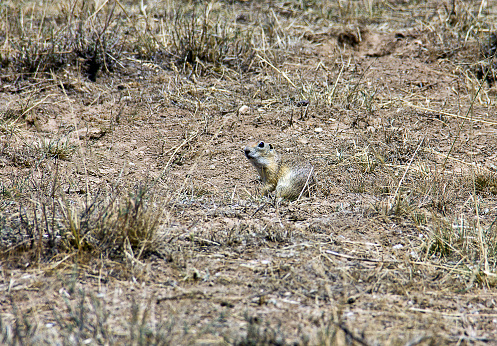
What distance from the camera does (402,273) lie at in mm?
3182

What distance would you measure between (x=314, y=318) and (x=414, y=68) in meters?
4.84

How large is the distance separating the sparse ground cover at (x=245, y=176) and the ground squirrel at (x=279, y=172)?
0.21 m

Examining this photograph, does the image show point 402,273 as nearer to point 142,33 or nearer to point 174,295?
point 174,295

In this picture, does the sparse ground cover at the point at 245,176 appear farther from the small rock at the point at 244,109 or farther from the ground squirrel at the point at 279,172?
the ground squirrel at the point at 279,172

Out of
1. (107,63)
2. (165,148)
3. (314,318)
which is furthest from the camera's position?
(107,63)

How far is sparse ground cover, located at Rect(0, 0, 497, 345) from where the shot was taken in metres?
2.76

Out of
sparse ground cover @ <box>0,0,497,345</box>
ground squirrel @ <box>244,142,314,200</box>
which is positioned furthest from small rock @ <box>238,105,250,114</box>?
ground squirrel @ <box>244,142,314,200</box>

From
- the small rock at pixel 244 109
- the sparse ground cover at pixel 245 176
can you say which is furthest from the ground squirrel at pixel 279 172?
the small rock at pixel 244 109

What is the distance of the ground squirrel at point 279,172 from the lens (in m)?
4.54

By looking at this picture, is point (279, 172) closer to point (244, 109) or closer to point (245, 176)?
point (245, 176)

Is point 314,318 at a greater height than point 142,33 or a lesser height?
lesser

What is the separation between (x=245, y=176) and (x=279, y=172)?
0.48 metres

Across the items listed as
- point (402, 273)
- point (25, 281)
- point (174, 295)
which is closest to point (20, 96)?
point (25, 281)

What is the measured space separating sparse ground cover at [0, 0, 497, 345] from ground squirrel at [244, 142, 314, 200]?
213 mm
